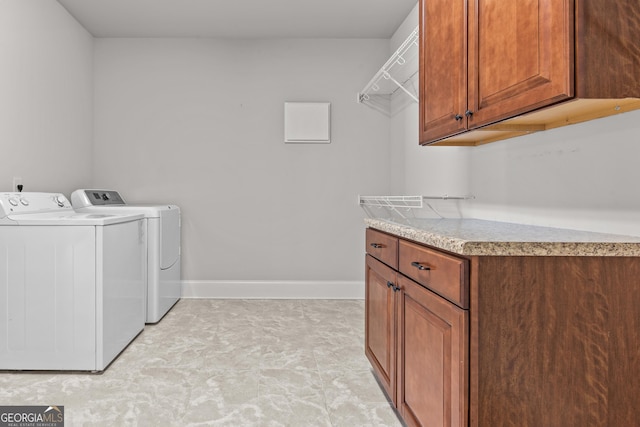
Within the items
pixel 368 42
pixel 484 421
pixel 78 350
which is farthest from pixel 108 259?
pixel 368 42

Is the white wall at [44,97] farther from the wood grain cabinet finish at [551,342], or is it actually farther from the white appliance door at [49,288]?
the wood grain cabinet finish at [551,342]

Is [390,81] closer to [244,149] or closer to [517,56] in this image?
[244,149]

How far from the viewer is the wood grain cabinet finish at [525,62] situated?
3.40 feet

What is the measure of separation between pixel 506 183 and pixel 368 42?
252cm

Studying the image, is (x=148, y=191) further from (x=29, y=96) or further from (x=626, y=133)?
(x=626, y=133)

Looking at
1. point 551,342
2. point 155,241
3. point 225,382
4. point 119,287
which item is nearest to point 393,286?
point 551,342

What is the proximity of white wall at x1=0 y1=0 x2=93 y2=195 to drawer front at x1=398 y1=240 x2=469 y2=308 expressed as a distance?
2.49 meters

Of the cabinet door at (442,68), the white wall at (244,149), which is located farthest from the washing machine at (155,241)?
the cabinet door at (442,68)

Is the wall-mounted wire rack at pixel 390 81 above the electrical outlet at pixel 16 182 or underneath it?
above

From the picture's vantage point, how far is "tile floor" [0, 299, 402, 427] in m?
1.77

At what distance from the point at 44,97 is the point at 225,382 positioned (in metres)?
2.42

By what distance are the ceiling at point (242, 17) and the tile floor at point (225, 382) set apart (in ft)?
8.06

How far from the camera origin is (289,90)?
389 centimetres

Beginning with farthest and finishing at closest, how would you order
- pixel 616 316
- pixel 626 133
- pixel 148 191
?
1. pixel 148 191
2. pixel 626 133
3. pixel 616 316
